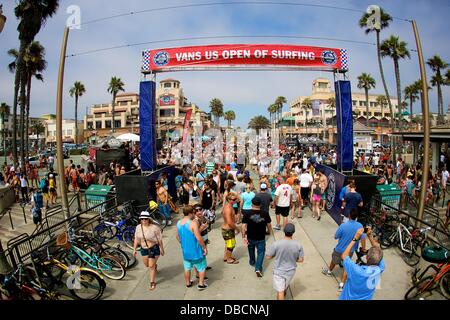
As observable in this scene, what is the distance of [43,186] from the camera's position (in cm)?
1459

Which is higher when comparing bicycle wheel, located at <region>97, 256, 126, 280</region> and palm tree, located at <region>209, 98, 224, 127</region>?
palm tree, located at <region>209, 98, 224, 127</region>

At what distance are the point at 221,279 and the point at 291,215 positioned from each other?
209 inches

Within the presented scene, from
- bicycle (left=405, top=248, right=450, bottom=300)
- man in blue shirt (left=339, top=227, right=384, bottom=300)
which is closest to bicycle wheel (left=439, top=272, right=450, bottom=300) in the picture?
bicycle (left=405, top=248, right=450, bottom=300)

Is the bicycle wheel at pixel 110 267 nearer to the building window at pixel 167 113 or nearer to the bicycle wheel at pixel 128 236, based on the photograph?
the bicycle wheel at pixel 128 236

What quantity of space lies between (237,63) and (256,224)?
290 inches

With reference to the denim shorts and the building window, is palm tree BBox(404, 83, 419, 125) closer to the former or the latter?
the building window

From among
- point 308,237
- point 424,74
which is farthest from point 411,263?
point 424,74

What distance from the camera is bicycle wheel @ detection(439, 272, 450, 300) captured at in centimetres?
523

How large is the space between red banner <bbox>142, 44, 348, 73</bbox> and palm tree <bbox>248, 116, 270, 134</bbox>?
394 feet

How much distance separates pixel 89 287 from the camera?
5.79 metres

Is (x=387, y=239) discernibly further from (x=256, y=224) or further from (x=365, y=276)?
(x=365, y=276)

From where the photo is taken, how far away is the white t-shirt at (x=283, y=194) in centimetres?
873
